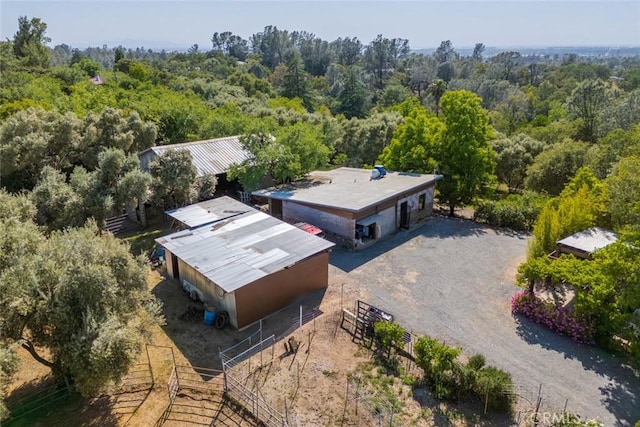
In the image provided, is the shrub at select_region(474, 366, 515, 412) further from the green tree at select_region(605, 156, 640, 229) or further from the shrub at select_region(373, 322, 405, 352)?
the green tree at select_region(605, 156, 640, 229)

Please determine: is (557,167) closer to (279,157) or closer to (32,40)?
(279,157)

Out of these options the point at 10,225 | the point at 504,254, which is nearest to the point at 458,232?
the point at 504,254

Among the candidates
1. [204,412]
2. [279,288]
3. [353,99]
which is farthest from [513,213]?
[353,99]

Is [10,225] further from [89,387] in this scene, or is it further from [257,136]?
[257,136]

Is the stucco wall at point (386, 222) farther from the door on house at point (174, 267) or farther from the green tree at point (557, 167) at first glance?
the green tree at point (557, 167)

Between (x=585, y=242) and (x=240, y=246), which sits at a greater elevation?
(x=240, y=246)

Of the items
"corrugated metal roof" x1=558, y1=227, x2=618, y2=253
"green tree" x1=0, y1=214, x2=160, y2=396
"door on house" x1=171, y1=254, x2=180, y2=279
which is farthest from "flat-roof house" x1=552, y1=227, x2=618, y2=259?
"door on house" x1=171, y1=254, x2=180, y2=279

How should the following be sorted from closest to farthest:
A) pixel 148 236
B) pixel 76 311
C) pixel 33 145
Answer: pixel 76 311, pixel 33 145, pixel 148 236
